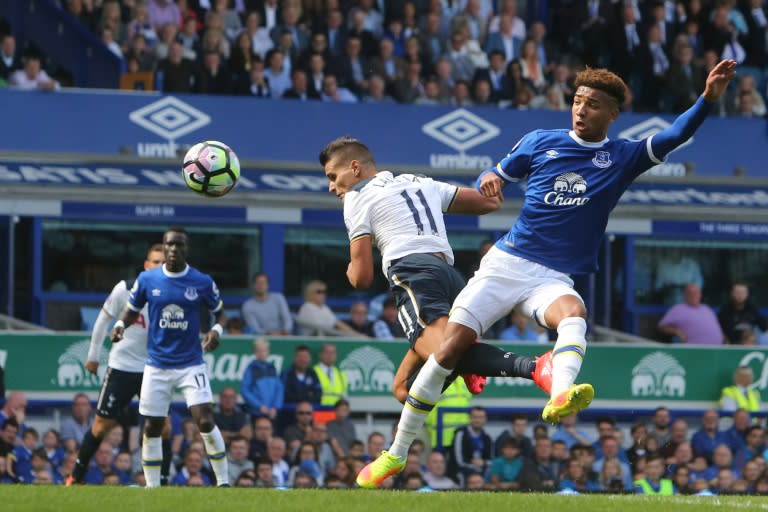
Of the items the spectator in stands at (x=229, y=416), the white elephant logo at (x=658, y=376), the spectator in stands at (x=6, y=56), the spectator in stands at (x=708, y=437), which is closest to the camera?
the spectator in stands at (x=229, y=416)

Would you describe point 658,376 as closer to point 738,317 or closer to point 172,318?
point 738,317

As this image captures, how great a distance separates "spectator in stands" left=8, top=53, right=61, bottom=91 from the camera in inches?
687

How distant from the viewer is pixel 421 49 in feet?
64.5

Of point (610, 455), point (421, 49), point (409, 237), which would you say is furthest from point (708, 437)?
point (409, 237)

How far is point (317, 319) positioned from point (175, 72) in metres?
3.28

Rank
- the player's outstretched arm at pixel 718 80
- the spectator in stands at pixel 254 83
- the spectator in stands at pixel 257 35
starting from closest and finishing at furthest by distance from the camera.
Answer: the player's outstretched arm at pixel 718 80, the spectator in stands at pixel 254 83, the spectator in stands at pixel 257 35

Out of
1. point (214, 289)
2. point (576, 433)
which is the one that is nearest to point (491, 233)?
point (576, 433)

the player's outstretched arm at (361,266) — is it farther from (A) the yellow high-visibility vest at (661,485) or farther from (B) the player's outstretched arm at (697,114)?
(A) the yellow high-visibility vest at (661,485)

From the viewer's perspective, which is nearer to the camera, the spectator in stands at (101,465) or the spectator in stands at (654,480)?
the spectator in stands at (101,465)

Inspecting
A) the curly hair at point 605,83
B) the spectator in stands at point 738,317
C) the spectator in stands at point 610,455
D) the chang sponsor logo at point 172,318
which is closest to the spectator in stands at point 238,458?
the chang sponsor logo at point 172,318

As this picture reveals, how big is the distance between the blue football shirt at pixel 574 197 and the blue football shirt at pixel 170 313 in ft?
15.1

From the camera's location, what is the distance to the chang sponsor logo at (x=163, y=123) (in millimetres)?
17609

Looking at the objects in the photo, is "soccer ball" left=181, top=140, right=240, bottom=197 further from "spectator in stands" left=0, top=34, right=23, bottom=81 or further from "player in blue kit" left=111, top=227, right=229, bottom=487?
"spectator in stands" left=0, top=34, right=23, bottom=81

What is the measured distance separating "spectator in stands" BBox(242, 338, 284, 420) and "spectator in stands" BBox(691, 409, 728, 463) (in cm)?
438
